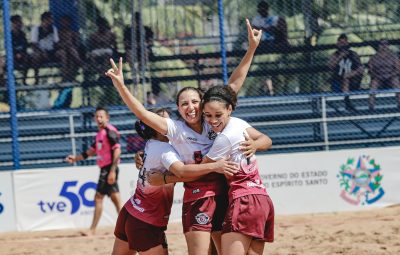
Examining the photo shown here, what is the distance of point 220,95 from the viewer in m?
5.52

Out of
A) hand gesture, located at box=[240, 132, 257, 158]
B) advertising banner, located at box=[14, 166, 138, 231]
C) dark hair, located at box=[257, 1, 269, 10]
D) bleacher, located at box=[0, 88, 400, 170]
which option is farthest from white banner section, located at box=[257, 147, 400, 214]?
hand gesture, located at box=[240, 132, 257, 158]

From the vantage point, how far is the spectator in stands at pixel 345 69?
42.7ft

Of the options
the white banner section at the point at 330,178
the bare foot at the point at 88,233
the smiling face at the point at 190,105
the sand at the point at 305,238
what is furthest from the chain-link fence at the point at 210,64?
the smiling face at the point at 190,105

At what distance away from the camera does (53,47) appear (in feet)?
42.9

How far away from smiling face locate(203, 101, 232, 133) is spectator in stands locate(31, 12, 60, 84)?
788 cm

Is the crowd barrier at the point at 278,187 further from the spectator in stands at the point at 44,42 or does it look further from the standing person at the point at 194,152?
the standing person at the point at 194,152

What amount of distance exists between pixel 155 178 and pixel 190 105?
0.56 metres

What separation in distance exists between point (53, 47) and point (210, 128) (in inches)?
307

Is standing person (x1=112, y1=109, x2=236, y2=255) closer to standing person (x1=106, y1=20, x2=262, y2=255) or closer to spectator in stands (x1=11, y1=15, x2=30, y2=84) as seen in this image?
standing person (x1=106, y1=20, x2=262, y2=255)

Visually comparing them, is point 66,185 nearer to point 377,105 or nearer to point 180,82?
point 180,82

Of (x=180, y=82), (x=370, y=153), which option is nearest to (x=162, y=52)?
(x=180, y=82)

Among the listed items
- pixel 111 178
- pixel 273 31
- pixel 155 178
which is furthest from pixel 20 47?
pixel 155 178

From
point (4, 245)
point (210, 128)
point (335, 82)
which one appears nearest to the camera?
point (210, 128)

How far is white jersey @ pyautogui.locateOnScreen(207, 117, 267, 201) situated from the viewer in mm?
5555
